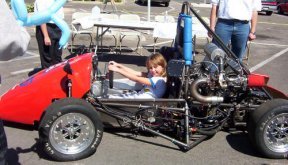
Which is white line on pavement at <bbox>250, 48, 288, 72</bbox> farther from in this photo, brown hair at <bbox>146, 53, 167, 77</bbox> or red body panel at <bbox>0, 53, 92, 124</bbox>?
red body panel at <bbox>0, 53, 92, 124</bbox>

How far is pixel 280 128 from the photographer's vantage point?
4.34 m

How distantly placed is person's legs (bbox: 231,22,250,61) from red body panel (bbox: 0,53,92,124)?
2121 millimetres

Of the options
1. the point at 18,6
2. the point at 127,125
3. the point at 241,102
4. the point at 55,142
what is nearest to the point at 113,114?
the point at 127,125

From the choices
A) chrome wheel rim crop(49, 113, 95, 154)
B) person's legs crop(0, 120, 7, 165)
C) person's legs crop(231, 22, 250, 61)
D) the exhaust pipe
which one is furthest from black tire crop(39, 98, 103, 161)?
person's legs crop(231, 22, 250, 61)

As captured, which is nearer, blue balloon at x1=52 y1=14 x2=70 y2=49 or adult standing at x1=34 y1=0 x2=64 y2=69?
blue balloon at x1=52 y1=14 x2=70 y2=49

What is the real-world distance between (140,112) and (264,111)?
128cm

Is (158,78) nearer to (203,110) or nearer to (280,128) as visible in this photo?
(203,110)

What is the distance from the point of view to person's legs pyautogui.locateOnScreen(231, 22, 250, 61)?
5.49 metres

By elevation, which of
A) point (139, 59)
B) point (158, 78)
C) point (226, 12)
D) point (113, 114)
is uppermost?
Answer: point (226, 12)

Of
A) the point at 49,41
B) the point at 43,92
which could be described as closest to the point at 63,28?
the point at 43,92

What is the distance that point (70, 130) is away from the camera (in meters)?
4.09

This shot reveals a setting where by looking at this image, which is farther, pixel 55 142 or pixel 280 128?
pixel 280 128

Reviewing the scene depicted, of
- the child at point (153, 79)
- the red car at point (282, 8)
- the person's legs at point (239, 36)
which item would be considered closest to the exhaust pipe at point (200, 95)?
the child at point (153, 79)

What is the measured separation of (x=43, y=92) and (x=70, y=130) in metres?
0.58
